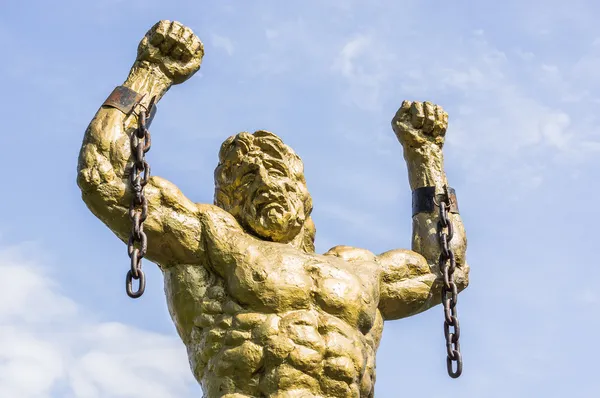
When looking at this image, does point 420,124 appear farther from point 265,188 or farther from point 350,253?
point 265,188

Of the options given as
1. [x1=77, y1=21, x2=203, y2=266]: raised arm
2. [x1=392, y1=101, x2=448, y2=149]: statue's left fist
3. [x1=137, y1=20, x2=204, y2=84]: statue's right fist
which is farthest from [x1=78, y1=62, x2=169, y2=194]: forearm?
[x1=392, y1=101, x2=448, y2=149]: statue's left fist

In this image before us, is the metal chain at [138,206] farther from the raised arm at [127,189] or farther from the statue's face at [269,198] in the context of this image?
the statue's face at [269,198]

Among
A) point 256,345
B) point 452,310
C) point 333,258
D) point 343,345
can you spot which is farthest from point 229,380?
point 452,310

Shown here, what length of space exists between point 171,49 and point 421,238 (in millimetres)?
1947

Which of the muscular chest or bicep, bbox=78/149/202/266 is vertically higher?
bicep, bbox=78/149/202/266

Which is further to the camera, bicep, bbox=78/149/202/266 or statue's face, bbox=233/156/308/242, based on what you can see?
statue's face, bbox=233/156/308/242

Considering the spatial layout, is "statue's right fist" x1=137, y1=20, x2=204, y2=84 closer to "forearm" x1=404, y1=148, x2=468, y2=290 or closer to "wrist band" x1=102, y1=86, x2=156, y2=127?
"wrist band" x1=102, y1=86, x2=156, y2=127

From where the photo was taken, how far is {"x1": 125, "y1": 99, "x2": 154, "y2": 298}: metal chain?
5684mm

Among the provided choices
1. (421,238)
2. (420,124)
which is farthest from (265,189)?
(420,124)

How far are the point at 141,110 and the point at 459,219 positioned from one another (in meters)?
2.24

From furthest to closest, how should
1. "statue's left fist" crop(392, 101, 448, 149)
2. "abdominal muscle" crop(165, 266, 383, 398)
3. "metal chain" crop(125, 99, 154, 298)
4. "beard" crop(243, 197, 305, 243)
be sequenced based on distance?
1. "statue's left fist" crop(392, 101, 448, 149)
2. "beard" crop(243, 197, 305, 243)
3. "abdominal muscle" crop(165, 266, 383, 398)
4. "metal chain" crop(125, 99, 154, 298)

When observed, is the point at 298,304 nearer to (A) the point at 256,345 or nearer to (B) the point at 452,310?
(A) the point at 256,345

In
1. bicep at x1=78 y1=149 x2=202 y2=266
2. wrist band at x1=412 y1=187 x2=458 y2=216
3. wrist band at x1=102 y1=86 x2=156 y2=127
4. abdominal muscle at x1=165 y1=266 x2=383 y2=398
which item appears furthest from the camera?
wrist band at x1=412 y1=187 x2=458 y2=216

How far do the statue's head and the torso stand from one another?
0.17m
